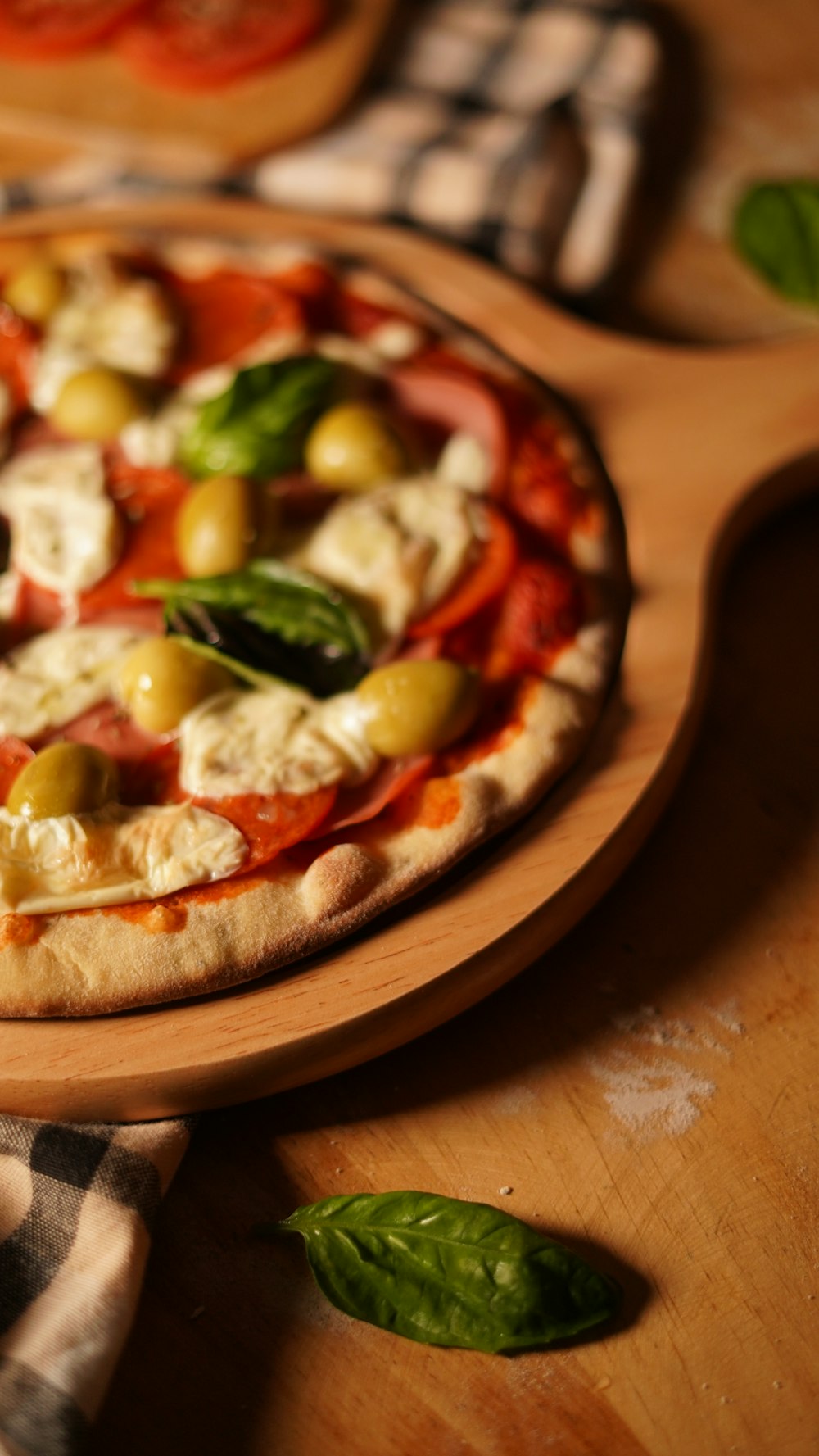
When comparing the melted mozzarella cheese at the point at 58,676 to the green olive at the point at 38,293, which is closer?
the melted mozzarella cheese at the point at 58,676

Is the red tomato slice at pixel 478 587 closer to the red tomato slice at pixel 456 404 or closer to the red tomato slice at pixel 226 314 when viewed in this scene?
the red tomato slice at pixel 456 404

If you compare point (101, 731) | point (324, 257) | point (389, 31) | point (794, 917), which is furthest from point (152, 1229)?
point (389, 31)

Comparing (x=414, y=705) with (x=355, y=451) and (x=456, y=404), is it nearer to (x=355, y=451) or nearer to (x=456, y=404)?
(x=355, y=451)

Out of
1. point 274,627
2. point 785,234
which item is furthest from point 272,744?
point 785,234

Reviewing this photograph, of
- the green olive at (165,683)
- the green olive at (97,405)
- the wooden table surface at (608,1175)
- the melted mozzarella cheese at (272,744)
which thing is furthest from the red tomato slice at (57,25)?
the wooden table surface at (608,1175)

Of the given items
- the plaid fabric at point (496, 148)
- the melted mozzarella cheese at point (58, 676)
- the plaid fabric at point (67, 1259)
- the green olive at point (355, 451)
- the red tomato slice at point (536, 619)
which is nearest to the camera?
the plaid fabric at point (67, 1259)

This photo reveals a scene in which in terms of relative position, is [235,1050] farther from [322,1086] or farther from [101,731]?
[101,731]
